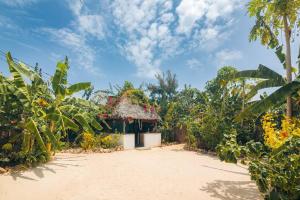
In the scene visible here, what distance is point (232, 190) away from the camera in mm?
7215

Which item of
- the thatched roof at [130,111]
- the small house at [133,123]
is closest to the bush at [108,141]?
the small house at [133,123]

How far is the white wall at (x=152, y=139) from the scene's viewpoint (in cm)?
1891

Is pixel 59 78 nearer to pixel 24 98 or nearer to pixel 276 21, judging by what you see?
pixel 24 98

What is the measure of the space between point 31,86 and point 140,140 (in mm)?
11238

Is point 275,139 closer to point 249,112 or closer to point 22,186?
point 249,112

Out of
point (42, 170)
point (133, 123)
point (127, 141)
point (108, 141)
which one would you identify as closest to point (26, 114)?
point (42, 170)

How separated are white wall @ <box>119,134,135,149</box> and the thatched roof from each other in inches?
58.7

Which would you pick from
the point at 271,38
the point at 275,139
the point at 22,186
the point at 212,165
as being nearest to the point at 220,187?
the point at 275,139

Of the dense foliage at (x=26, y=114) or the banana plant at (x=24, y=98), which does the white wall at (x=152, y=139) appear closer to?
the dense foliage at (x=26, y=114)

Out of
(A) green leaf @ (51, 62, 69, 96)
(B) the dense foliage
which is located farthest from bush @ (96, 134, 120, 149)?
(A) green leaf @ (51, 62, 69, 96)

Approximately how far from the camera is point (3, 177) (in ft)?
25.7

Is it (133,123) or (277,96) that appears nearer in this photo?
(277,96)

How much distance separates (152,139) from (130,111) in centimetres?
338

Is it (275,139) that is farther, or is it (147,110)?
(147,110)
